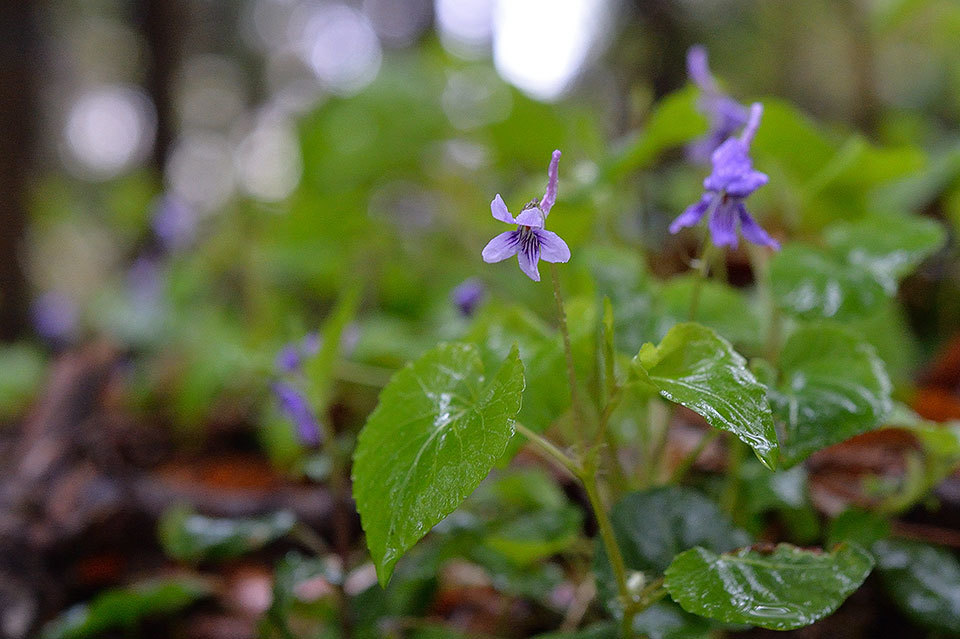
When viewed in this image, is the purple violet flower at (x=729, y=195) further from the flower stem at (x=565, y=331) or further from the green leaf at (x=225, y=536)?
the green leaf at (x=225, y=536)

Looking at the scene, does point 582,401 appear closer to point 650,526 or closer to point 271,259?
point 650,526

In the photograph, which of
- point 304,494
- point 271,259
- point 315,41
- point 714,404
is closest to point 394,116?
point 271,259

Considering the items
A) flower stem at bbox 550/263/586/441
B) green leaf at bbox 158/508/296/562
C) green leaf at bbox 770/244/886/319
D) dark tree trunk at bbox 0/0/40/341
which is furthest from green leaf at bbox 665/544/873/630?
dark tree trunk at bbox 0/0/40/341

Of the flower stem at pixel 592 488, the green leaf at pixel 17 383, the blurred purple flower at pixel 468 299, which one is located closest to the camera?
the flower stem at pixel 592 488

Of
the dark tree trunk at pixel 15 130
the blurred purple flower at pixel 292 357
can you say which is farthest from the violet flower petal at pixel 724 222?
the dark tree trunk at pixel 15 130

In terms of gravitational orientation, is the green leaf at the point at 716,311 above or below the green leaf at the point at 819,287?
below

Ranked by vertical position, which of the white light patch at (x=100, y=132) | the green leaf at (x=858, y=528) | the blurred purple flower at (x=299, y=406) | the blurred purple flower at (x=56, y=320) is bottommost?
the white light patch at (x=100, y=132)

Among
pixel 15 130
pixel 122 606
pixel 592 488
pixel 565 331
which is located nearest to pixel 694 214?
pixel 565 331
